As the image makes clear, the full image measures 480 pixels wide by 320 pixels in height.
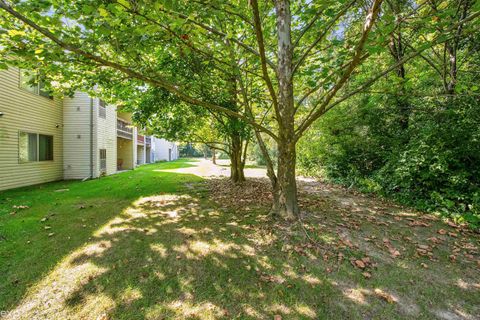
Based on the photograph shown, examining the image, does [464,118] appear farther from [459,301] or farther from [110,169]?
[110,169]

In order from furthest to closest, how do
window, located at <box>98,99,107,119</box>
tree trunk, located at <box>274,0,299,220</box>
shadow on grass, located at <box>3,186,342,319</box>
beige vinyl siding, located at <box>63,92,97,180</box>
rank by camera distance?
window, located at <box>98,99,107,119</box> < beige vinyl siding, located at <box>63,92,97,180</box> < tree trunk, located at <box>274,0,299,220</box> < shadow on grass, located at <box>3,186,342,319</box>

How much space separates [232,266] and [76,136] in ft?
40.0

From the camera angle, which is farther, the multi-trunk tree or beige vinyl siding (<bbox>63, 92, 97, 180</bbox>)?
beige vinyl siding (<bbox>63, 92, 97, 180</bbox>)

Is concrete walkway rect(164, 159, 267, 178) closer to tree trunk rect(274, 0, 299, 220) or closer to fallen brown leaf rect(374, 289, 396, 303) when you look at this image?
tree trunk rect(274, 0, 299, 220)

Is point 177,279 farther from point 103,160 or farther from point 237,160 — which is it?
point 103,160

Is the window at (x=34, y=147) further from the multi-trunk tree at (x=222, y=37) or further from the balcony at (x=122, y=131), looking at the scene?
the multi-trunk tree at (x=222, y=37)

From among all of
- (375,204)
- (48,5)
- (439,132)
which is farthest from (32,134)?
(439,132)

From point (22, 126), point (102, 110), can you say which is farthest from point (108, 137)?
point (22, 126)

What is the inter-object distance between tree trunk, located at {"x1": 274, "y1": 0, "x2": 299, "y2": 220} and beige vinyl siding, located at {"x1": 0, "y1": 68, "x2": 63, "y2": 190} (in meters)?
10.3

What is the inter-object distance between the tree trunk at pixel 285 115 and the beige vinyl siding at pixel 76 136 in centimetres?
1150

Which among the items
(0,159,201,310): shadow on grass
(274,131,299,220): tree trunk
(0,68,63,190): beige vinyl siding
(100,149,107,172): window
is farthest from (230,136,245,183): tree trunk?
(0,68,63,190): beige vinyl siding

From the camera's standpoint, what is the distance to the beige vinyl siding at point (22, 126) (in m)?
8.15

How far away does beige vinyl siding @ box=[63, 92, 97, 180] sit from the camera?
37.3 feet

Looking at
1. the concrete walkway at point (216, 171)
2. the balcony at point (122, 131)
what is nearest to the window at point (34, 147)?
the balcony at point (122, 131)
